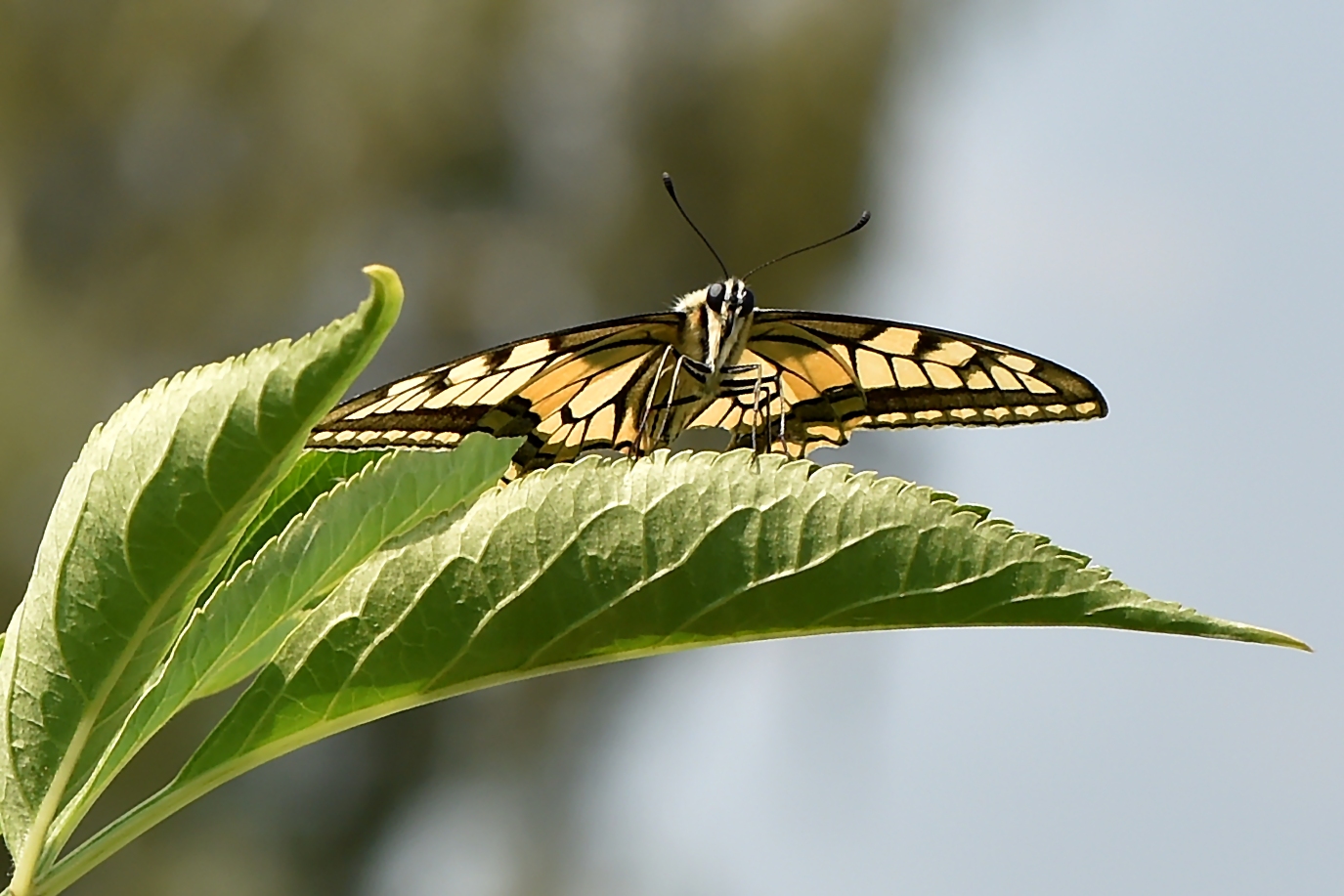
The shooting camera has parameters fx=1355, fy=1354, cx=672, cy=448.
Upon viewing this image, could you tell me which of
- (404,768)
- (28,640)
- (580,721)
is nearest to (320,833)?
(404,768)

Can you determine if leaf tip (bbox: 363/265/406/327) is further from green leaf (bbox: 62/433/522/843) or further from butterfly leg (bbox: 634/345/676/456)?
butterfly leg (bbox: 634/345/676/456)

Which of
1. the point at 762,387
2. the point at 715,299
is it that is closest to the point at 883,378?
the point at 762,387

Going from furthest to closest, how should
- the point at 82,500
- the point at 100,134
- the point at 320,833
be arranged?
the point at 100,134 < the point at 320,833 < the point at 82,500

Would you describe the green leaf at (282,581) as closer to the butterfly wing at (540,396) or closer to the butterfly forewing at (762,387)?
the butterfly wing at (540,396)

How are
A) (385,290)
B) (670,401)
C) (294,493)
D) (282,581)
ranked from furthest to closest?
1. (670,401)
2. (294,493)
3. (282,581)
4. (385,290)

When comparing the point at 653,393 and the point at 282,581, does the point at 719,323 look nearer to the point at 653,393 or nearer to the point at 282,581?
the point at 653,393

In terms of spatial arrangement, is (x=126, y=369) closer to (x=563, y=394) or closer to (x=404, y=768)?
(x=404, y=768)
